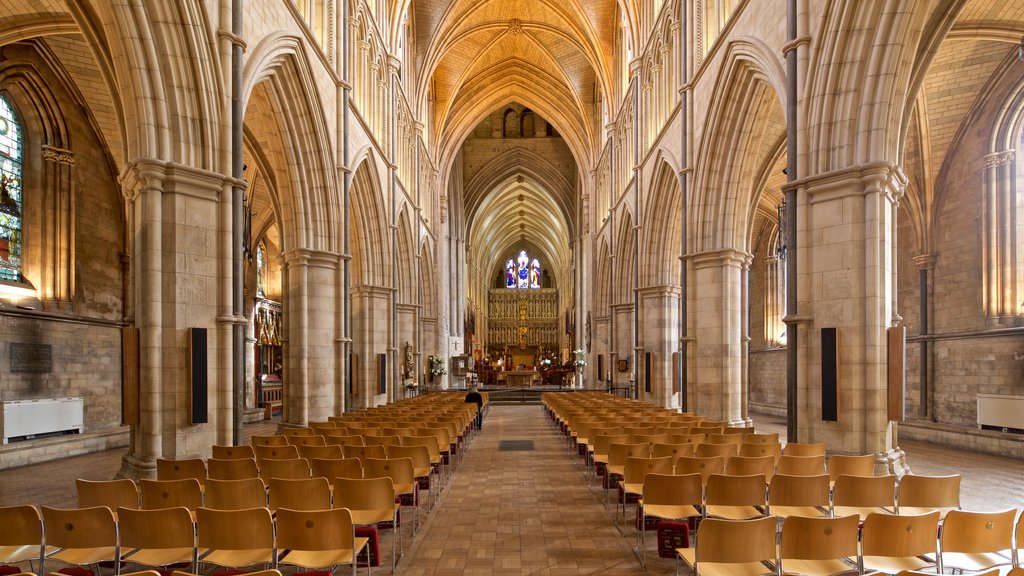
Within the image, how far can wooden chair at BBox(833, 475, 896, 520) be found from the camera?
5.47 m

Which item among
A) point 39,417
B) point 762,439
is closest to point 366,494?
point 762,439

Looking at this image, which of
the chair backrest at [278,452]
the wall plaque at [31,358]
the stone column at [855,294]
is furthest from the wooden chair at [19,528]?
the wall plaque at [31,358]

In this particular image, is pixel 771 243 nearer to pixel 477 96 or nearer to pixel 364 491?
pixel 477 96

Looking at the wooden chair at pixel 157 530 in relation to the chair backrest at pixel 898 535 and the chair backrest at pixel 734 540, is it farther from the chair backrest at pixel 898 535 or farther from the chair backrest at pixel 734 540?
the chair backrest at pixel 898 535

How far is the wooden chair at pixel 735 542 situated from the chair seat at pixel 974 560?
1280 mm

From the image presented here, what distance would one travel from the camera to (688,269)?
1619 cm

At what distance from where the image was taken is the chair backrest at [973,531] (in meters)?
4.17

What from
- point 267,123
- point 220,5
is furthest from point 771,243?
point 220,5

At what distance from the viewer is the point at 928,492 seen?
5.42m

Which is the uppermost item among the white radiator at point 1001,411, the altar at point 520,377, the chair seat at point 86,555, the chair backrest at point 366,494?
the chair backrest at point 366,494

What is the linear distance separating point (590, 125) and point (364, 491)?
31919 millimetres

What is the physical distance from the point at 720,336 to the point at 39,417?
15096 mm

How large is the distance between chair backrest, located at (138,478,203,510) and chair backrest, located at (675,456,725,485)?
4.55 metres

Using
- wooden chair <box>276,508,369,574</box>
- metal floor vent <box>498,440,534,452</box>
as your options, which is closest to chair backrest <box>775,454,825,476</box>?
wooden chair <box>276,508,369,574</box>
